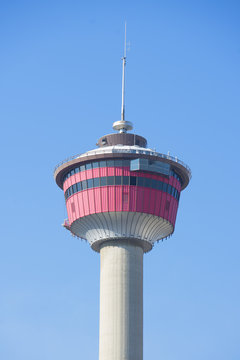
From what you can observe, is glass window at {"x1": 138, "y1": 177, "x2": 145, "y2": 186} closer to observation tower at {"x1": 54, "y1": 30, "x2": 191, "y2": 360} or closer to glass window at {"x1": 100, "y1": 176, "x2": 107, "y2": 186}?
observation tower at {"x1": 54, "y1": 30, "x2": 191, "y2": 360}

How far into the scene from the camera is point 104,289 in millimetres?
98062

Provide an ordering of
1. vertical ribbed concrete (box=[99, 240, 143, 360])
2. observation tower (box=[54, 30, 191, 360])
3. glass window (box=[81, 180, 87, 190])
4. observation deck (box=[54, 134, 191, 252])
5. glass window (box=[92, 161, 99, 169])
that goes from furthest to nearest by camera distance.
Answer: glass window (box=[81, 180, 87, 190])
glass window (box=[92, 161, 99, 169])
observation deck (box=[54, 134, 191, 252])
observation tower (box=[54, 30, 191, 360])
vertical ribbed concrete (box=[99, 240, 143, 360])

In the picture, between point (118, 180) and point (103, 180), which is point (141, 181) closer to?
point (118, 180)

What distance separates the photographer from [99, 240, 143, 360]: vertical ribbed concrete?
311ft

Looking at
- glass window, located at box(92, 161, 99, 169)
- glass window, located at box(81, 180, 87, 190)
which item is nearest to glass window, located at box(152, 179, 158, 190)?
glass window, located at box(92, 161, 99, 169)

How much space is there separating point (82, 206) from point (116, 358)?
65.2 ft

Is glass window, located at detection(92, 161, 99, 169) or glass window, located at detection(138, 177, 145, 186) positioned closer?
glass window, located at detection(138, 177, 145, 186)

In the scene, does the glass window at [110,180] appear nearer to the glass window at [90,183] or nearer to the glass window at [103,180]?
the glass window at [103,180]

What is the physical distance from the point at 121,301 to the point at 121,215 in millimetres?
10851

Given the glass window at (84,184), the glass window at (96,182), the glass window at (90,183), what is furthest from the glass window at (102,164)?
the glass window at (84,184)

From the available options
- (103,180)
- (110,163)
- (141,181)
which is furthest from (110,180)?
(141,181)

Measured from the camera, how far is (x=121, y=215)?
3873 inches

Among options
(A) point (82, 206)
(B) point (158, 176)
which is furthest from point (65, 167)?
(B) point (158, 176)

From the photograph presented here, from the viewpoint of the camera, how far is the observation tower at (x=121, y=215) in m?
96.4
